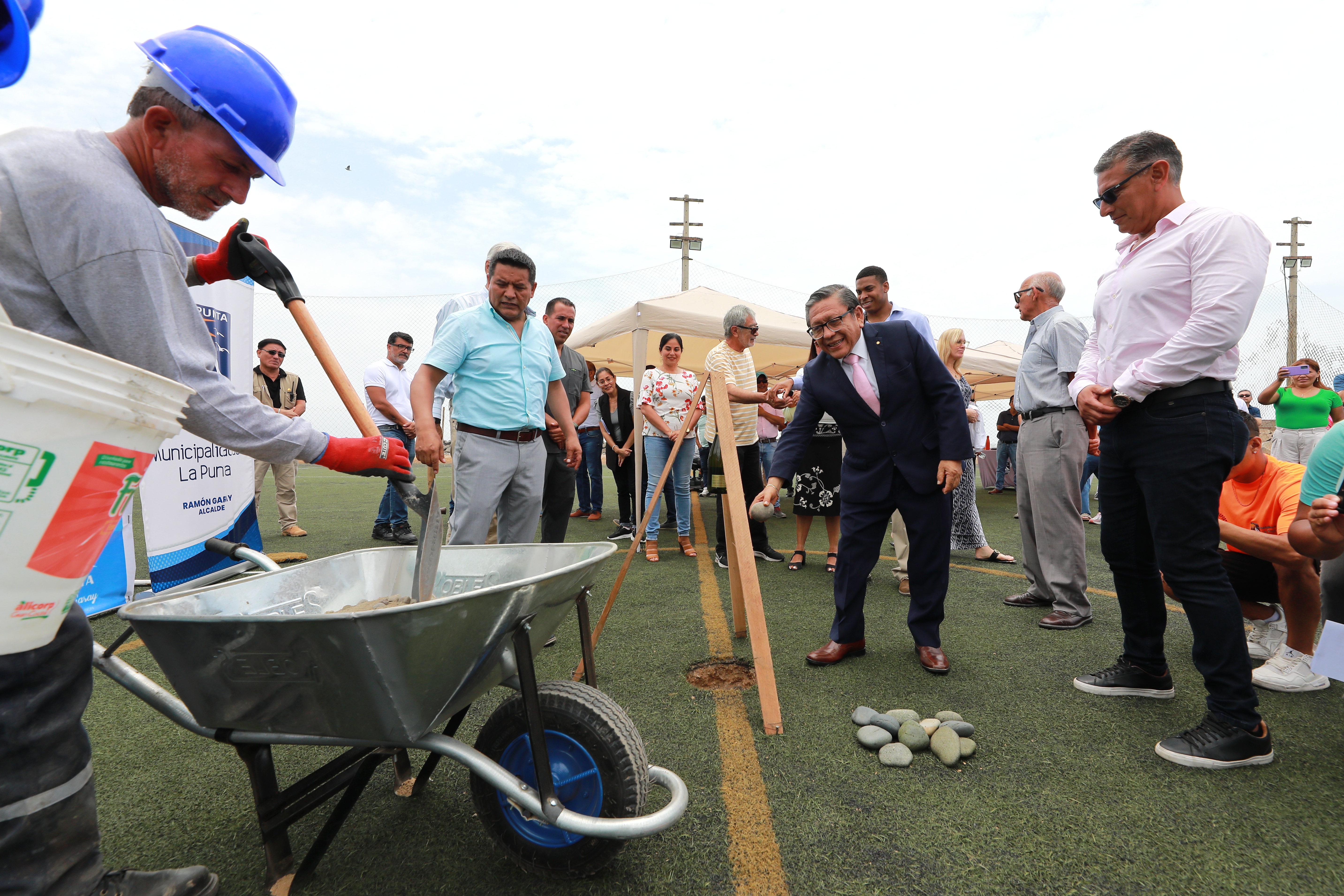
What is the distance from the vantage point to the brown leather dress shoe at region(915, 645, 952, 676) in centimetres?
284

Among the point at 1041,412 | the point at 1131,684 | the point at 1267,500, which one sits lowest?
the point at 1131,684

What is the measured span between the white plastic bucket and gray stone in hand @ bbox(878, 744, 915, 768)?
216 cm

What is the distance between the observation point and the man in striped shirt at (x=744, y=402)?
458 centimetres

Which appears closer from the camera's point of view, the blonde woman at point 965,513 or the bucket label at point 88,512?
the bucket label at point 88,512

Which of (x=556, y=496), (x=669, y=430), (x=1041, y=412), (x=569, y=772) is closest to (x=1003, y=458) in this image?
(x=1041, y=412)

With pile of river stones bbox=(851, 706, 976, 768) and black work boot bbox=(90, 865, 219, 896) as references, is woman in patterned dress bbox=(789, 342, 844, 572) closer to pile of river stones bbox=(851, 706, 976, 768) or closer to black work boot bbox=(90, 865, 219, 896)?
pile of river stones bbox=(851, 706, 976, 768)

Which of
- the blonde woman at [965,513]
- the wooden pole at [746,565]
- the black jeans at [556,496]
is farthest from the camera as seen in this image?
the blonde woman at [965,513]

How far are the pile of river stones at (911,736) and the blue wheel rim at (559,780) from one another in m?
1.10

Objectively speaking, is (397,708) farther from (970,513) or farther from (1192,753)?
(970,513)

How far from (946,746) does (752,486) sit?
3.34 m

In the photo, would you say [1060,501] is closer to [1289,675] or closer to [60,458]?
[1289,675]

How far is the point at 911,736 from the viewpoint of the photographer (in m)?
2.20

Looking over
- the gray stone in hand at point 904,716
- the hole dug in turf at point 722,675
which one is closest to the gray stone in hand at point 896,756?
the gray stone in hand at point 904,716

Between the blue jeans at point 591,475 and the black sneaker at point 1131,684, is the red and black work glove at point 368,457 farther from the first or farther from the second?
the blue jeans at point 591,475
